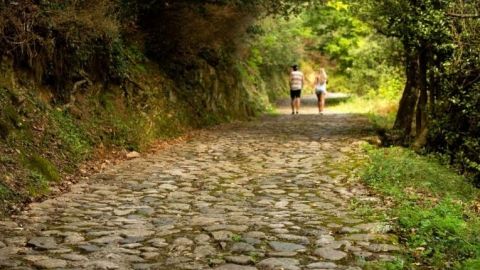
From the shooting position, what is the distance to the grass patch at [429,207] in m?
5.01

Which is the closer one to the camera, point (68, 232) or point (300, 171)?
point (68, 232)

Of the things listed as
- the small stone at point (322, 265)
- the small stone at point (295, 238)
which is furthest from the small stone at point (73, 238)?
the small stone at point (322, 265)

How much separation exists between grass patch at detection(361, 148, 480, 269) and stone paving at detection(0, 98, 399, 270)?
1.00 feet

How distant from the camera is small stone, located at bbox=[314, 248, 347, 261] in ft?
16.2

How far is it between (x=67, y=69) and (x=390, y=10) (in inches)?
288

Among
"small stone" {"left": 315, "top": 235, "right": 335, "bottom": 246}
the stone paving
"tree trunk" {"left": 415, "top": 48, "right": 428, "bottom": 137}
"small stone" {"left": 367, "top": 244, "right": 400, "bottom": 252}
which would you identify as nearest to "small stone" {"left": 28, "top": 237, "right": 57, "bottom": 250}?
the stone paving

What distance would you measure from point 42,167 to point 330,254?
15.3 feet

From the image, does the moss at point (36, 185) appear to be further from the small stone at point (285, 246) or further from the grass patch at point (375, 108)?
the grass patch at point (375, 108)

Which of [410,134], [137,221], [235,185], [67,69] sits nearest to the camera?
[137,221]

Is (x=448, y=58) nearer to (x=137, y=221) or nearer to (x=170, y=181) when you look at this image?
(x=170, y=181)

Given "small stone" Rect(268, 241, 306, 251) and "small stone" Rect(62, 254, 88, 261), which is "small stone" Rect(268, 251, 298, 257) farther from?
"small stone" Rect(62, 254, 88, 261)

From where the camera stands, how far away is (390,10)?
A: 12.5 m

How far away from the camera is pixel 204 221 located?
20.4ft

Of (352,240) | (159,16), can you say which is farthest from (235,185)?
(159,16)
